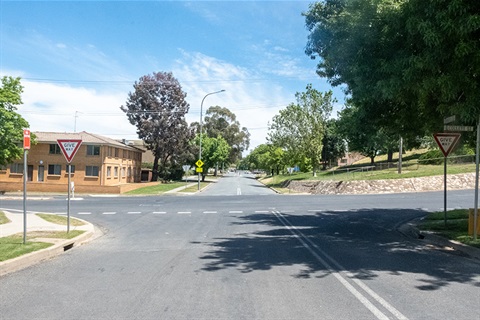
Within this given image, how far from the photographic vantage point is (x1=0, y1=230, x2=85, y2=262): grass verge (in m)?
9.07

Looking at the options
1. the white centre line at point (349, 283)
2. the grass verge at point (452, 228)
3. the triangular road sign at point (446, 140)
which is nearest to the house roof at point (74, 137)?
the grass verge at point (452, 228)

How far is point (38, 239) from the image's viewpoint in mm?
11477

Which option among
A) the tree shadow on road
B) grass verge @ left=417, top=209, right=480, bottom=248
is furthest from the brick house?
grass verge @ left=417, top=209, right=480, bottom=248

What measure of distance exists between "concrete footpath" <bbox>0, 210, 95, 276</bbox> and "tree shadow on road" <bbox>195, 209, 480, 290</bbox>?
144 inches

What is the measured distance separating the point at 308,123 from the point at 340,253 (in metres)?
44.2

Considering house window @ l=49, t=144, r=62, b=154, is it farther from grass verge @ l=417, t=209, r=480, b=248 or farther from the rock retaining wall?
grass verge @ l=417, t=209, r=480, b=248

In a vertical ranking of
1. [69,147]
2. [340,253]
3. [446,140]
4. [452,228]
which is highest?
[446,140]

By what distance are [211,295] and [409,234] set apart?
9.07 metres

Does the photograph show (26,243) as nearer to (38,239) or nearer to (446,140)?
(38,239)

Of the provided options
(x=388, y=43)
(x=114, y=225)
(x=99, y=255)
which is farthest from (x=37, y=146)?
(x=388, y=43)

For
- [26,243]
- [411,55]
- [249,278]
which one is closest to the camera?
[249,278]

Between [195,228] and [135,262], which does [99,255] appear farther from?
[195,228]

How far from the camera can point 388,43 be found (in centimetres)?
1066

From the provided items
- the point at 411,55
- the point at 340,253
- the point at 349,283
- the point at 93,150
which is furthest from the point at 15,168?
the point at 349,283
